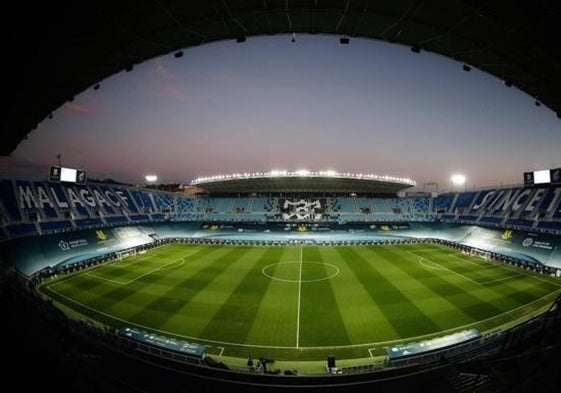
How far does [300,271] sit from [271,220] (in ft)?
95.1

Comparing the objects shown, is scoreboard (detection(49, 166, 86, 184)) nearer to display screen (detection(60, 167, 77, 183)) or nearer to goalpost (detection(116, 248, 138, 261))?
display screen (detection(60, 167, 77, 183))

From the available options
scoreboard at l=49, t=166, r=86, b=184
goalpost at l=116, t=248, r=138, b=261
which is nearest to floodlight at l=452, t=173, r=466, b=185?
goalpost at l=116, t=248, r=138, b=261

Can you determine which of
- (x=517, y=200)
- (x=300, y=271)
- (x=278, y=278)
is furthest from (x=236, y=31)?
(x=517, y=200)

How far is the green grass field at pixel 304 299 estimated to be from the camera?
16375mm

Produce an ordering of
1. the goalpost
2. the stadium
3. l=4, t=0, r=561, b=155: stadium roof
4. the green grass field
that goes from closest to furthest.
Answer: l=4, t=0, r=561, b=155: stadium roof
the stadium
the green grass field
the goalpost

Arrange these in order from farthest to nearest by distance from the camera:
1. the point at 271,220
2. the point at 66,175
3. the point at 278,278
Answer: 1. the point at 271,220
2. the point at 66,175
3. the point at 278,278

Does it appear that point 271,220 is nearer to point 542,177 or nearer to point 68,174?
point 68,174

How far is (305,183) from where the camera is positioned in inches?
2480

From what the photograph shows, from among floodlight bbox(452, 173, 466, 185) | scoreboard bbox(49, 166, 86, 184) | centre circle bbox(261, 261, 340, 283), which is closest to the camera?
centre circle bbox(261, 261, 340, 283)

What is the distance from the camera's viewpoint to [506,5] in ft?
23.3

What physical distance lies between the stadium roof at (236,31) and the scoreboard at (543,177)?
4063 centimetres

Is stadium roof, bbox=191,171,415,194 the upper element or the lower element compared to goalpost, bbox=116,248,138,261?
upper

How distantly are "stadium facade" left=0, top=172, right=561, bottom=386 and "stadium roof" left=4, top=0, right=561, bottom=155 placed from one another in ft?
32.9

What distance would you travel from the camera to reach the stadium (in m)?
8.32
